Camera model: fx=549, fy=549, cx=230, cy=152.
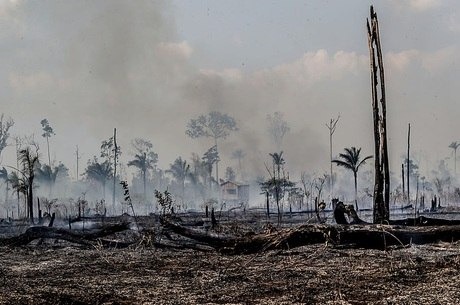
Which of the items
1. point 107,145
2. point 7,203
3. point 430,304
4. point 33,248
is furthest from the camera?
point 107,145

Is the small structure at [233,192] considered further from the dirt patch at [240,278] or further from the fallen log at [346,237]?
the fallen log at [346,237]

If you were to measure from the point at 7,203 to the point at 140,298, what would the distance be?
74.1m

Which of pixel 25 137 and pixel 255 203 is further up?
pixel 25 137

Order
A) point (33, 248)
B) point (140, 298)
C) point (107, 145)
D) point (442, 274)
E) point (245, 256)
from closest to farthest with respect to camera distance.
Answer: point (140, 298)
point (442, 274)
point (245, 256)
point (33, 248)
point (107, 145)

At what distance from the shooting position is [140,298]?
299 inches

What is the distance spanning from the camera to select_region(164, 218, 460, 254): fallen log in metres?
12.0

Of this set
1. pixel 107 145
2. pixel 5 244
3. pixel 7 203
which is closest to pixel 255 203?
pixel 107 145

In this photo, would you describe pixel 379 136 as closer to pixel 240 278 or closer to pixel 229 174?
pixel 240 278

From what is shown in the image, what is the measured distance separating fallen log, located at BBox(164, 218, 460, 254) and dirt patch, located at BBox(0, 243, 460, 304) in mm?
208

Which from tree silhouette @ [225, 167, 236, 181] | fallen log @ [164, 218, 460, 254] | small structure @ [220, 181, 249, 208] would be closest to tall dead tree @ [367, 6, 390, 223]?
fallen log @ [164, 218, 460, 254]

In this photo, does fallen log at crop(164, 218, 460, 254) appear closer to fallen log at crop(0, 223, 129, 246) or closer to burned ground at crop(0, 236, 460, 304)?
burned ground at crop(0, 236, 460, 304)

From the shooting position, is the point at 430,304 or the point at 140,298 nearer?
the point at 430,304

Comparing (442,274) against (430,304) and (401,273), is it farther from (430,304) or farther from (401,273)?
(430,304)

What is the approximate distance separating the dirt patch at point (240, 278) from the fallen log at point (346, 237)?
208 mm
